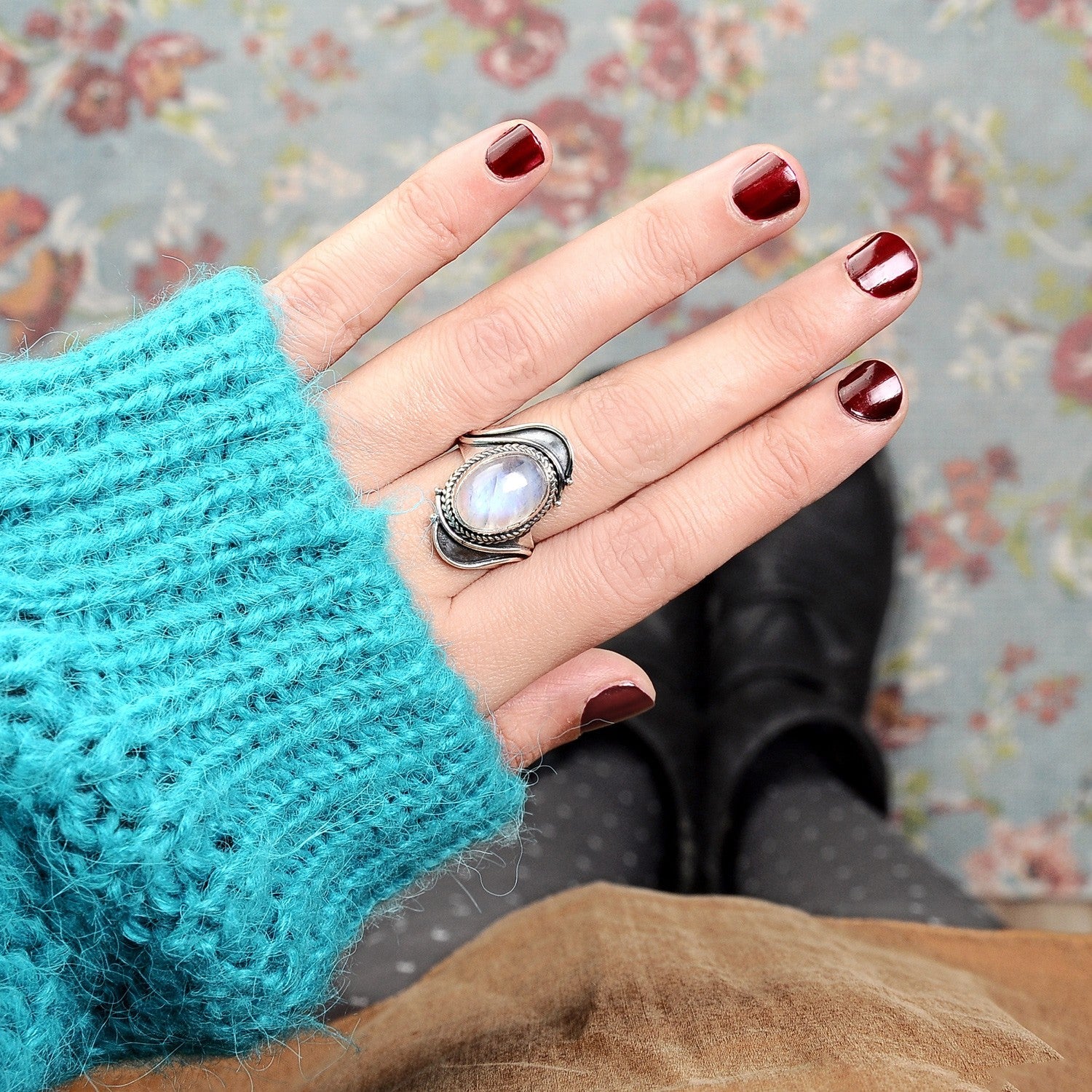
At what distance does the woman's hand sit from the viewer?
711mm

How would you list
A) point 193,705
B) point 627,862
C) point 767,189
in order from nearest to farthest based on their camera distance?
1. point 193,705
2. point 767,189
3. point 627,862

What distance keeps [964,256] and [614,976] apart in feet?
3.89

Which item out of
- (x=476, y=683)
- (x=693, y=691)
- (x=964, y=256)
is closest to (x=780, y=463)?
(x=476, y=683)

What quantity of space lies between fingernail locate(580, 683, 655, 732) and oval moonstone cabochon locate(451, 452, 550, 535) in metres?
0.16

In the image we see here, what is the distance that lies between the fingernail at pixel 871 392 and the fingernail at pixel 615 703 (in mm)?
273

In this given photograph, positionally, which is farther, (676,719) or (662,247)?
(676,719)

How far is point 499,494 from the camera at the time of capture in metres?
0.69

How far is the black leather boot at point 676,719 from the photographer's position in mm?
1286

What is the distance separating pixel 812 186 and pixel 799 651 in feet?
2.27

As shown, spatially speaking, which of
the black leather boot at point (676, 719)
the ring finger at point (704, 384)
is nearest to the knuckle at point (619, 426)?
the ring finger at point (704, 384)

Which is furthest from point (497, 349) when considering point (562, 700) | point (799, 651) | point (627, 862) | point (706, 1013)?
point (799, 651)

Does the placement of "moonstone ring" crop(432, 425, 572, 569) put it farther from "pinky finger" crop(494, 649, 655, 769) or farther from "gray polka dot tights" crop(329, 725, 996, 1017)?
"gray polka dot tights" crop(329, 725, 996, 1017)

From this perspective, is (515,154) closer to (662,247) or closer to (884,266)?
(662,247)

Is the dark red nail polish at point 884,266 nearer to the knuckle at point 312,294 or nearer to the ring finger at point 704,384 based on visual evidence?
the ring finger at point 704,384
